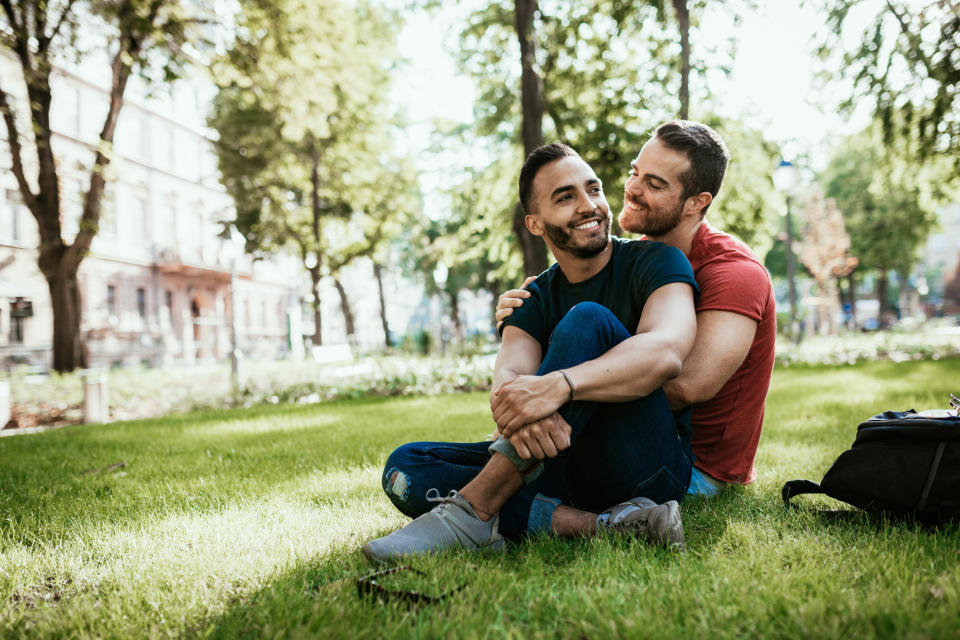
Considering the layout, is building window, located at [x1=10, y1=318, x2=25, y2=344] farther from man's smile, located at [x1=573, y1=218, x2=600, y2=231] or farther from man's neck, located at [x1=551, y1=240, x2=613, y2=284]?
man's smile, located at [x1=573, y1=218, x2=600, y2=231]

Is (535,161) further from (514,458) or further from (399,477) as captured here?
(399,477)

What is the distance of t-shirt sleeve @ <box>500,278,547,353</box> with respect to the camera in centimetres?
309

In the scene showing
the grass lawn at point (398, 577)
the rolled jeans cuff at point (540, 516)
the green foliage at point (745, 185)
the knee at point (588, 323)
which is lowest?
the grass lawn at point (398, 577)

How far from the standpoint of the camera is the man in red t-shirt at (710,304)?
2846 mm

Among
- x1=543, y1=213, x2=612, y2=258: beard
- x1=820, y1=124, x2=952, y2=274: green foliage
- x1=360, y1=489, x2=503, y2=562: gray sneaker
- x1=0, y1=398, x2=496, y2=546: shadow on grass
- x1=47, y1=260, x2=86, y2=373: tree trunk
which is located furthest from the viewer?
x1=820, y1=124, x2=952, y2=274: green foliage

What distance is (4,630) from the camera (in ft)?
6.61

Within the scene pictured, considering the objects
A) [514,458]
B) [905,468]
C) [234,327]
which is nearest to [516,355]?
[514,458]

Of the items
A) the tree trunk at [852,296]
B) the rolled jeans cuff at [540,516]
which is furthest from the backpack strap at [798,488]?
the tree trunk at [852,296]

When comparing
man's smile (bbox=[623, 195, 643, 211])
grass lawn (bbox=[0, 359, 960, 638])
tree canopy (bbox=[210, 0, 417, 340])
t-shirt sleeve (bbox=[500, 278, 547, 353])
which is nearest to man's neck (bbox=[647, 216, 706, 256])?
man's smile (bbox=[623, 195, 643, 211])

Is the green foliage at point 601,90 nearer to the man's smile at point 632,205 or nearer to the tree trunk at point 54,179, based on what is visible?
the tree trunk at point 54,179

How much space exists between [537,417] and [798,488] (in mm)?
1475

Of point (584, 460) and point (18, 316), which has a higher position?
point (18, 316)

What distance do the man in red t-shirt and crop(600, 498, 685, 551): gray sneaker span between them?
51cm

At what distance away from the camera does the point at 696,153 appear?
3.27 meters
